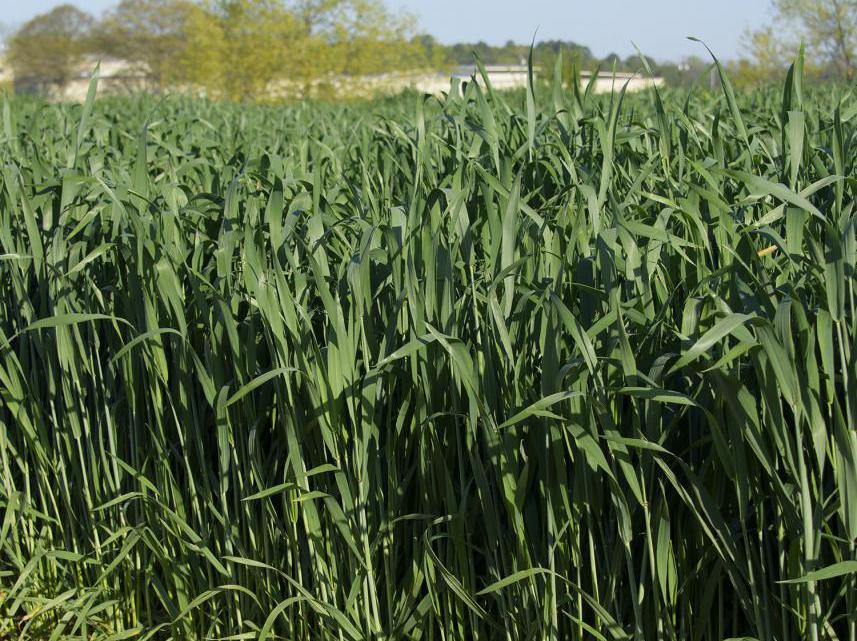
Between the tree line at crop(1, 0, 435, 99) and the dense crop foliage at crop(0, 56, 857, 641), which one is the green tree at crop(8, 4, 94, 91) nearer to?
the tree line at crop(1, 0, 435, 99)

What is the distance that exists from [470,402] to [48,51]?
78.5 m

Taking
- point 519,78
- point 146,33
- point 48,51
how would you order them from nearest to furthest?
point 519,78 < point 146,33 < point 48,51

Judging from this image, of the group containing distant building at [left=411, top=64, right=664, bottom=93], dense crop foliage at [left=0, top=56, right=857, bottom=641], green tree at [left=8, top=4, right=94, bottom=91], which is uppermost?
green tree at [left=8, top=4, right=94, bottom=91]

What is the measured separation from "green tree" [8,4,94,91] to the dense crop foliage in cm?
7294

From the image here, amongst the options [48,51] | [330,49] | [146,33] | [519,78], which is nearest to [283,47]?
[330,49]

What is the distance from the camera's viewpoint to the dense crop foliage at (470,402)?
1.37 m

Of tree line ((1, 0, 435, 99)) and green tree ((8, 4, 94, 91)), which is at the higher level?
green tree ((8, 4, 94, 91))

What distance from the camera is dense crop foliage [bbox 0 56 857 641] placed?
137 centimetres

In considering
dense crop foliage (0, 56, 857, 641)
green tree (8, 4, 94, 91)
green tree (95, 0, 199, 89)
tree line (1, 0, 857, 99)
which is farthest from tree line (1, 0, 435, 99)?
green tree (8, 4, 94, 91)

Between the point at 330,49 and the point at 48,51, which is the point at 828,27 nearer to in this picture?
the point at 330,49

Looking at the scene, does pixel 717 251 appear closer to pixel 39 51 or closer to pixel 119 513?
pixel 119 513

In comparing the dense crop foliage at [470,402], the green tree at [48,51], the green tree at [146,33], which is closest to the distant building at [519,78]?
the dense crop foliage at [470,402]

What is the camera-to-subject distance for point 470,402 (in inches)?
59.4

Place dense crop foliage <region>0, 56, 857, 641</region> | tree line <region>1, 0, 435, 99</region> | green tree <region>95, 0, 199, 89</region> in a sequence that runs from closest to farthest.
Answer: dense crop foliage <region>0, 56, 857, 641</region>, tree line <region>1, 0, 435, 99</region>, green tree <region>95, 0, 199, 89</region>
